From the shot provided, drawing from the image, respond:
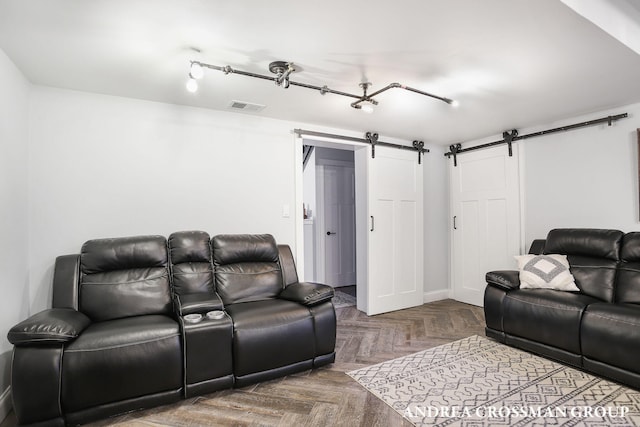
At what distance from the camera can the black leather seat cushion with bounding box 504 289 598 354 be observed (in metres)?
2.59

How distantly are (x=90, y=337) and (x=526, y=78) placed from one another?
3.46 meters

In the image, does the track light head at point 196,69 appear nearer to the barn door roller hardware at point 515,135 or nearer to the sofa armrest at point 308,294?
the sofa armrest at point 308,294

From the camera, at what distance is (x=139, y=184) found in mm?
2945

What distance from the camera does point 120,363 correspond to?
196 centimetres

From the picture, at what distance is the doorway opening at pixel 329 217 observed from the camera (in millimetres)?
5441

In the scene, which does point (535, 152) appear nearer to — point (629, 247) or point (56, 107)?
point (629, 247)

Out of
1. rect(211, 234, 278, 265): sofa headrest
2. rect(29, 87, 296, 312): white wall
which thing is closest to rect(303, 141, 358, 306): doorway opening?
rect(29, 87, 296, 312): white wall

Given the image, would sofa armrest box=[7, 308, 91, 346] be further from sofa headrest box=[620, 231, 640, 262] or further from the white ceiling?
sofa headrest box=[620, 231, 640, 262]

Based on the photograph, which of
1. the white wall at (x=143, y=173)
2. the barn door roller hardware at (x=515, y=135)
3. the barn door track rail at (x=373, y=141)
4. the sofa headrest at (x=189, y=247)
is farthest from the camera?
the barn door track rail at (x=373, y=141)

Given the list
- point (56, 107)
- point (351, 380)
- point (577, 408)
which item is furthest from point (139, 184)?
point (577, 408)

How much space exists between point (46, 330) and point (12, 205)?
1.02m

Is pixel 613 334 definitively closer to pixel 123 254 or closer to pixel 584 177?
pixel 584 177

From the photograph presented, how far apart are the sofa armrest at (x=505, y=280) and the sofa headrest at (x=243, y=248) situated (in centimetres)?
213

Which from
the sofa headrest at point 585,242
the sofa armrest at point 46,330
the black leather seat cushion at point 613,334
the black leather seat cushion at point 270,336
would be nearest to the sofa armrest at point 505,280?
the sofa headrest at point 585,242
